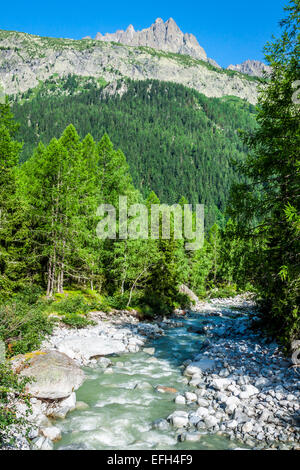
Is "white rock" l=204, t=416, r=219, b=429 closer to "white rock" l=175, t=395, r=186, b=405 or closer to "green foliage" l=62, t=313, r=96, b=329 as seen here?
"white rock" l=175, t=395, r=186, b=405

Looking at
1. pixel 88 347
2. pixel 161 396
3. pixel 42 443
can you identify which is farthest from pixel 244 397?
pixel 88 347

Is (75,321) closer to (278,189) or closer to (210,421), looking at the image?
(210,421)

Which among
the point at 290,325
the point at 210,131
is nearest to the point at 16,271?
the point at 290,325

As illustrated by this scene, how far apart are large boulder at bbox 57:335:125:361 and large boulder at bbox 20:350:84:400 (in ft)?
9.17

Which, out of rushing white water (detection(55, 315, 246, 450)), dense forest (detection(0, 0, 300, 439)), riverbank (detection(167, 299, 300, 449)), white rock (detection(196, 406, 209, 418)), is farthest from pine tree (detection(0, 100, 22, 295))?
white rock (detection(196, 406, 209, 418))

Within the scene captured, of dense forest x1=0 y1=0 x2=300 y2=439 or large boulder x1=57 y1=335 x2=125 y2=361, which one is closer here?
dense forest x1=0 y1=0 x2=300 y2=439

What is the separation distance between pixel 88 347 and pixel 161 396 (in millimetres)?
5658

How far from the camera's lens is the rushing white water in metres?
7.38

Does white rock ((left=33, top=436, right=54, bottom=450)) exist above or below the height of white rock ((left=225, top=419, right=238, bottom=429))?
above

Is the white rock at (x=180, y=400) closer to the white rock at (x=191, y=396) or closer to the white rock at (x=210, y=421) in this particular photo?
the white rock at (x=191, y=396)

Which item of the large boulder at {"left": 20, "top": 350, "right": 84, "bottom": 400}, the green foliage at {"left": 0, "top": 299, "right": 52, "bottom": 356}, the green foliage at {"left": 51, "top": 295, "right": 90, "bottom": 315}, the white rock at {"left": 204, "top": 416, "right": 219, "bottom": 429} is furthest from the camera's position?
the green foliage at {"left": 51, "top": 295, "right": 90, "bottom": 315}

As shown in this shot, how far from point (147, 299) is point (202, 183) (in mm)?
125650

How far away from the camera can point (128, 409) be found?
30.7 feet
